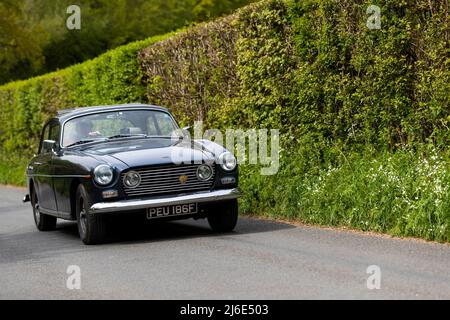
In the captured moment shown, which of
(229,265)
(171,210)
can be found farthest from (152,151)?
(229,265)

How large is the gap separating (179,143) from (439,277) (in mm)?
5043

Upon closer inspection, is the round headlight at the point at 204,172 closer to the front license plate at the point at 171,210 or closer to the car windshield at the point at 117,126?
the front license plate at the point at 171,210

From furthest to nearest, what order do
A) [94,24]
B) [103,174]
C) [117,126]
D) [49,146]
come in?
[94,24] → [49,146] → [117,126] → [103,174]

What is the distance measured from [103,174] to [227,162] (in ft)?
5.17

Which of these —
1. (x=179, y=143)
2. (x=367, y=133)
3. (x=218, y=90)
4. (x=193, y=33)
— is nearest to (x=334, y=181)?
(x=367, y=133)

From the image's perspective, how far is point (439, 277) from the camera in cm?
782

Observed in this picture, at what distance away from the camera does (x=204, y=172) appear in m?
11.4

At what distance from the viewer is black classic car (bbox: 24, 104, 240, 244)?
1105 cm

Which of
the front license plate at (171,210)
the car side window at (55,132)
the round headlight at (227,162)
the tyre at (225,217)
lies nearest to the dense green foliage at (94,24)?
the car side window at (55,132)

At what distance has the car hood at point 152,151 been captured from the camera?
11211 millimetres

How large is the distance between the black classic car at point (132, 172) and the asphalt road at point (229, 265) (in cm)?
37

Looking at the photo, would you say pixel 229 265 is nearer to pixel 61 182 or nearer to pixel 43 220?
pixel 61 182

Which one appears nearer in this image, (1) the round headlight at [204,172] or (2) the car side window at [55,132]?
(1) the round headlight at [204,172]

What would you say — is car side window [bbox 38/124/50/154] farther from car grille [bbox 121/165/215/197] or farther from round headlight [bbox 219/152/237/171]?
round headlight [bbox 219/152/237/171]
